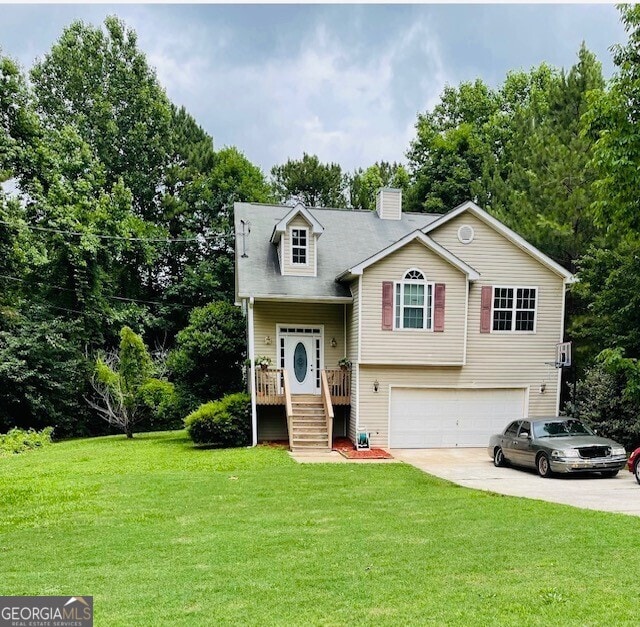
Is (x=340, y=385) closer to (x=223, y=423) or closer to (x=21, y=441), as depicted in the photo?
(x=223, y=423)

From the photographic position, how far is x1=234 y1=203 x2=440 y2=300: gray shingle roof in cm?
1661

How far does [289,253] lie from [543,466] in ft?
32.8

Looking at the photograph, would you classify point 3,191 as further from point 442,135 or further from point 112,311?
point 442,135

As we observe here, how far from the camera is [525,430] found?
12703 mm

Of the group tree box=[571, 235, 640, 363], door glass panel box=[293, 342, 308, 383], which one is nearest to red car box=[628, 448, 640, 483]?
tree box=[571, 235, 640, 363]

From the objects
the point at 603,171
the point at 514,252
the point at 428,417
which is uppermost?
the point at 603,171

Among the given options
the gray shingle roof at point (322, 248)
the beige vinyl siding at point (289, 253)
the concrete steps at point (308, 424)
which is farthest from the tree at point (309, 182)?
the concrete steps at point (308, 424)

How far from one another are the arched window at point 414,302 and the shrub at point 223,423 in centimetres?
564

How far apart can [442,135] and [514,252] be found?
864 inches

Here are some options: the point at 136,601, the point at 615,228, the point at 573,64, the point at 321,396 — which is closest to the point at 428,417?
the point at 321,396

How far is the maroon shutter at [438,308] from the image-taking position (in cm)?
1609

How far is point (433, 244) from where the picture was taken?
15898 mm

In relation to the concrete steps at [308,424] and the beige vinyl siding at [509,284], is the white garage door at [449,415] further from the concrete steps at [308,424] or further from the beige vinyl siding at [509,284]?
the concrete steps at [308,424]

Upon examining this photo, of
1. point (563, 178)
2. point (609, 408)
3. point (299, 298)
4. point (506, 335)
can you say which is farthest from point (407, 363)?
point (563, 178)
